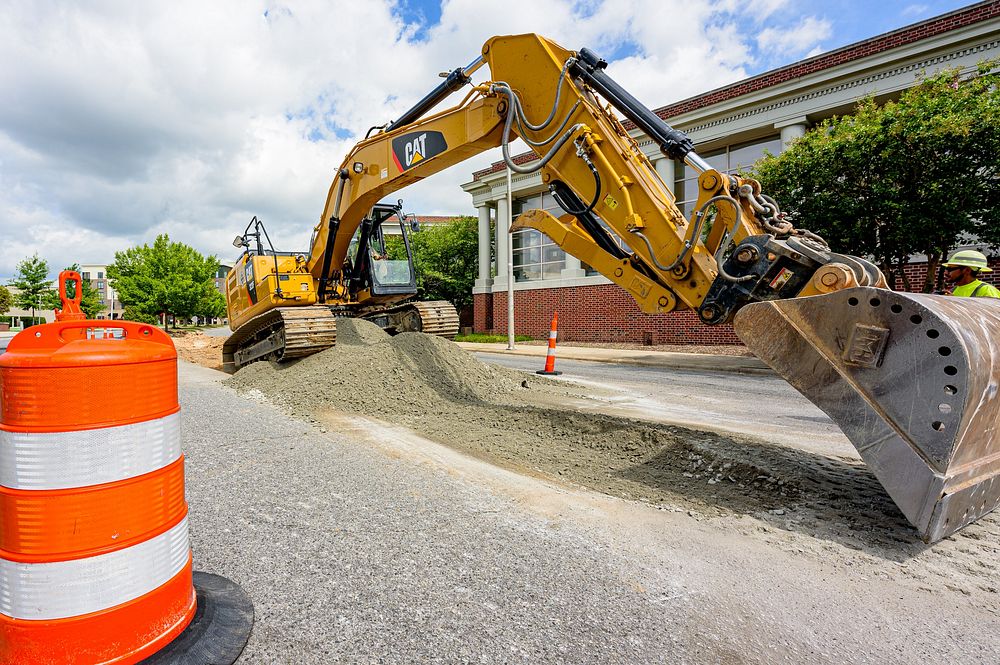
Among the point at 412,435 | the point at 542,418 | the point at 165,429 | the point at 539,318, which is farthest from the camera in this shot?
the point at 539,318

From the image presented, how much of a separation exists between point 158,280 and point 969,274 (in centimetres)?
4382

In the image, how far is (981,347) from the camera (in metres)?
2.64

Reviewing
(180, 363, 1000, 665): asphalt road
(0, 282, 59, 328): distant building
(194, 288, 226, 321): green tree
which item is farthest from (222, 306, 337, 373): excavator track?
(0, 282, 59, 328): distant building

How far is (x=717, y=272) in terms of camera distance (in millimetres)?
4297

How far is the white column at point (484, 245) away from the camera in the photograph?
26266mm

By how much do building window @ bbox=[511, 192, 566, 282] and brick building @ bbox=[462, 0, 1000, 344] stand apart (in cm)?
5

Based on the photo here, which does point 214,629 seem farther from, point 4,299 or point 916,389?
point 4,299

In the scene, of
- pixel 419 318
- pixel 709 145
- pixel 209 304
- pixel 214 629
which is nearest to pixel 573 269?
pixel 709 145

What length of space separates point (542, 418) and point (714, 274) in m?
2.36

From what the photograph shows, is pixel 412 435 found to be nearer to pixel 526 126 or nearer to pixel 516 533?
pixel 516 533

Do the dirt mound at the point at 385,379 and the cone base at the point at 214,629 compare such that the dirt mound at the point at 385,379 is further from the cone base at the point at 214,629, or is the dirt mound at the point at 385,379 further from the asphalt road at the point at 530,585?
the cone base at the point at 214,629

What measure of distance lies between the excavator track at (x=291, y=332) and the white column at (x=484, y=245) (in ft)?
54.5

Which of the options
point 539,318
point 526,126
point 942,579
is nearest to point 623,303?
point 539,318

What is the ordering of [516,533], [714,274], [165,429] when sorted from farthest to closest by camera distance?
[714,274] < [516,533] < [165,429]
